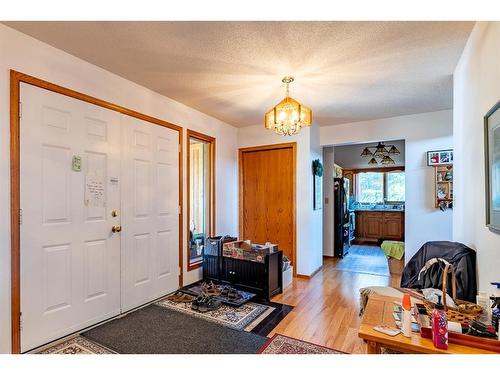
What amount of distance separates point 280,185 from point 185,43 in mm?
2739

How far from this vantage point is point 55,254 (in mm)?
2199

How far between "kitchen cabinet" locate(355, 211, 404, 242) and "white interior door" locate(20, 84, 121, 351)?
6416 mm

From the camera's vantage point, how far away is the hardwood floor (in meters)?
2.32

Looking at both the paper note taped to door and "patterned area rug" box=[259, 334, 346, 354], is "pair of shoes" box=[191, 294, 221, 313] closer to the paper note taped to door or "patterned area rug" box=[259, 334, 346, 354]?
"patterned area rug" box=[259, 334, 346, 354]

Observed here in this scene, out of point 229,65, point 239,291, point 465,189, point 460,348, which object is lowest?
point 239,291

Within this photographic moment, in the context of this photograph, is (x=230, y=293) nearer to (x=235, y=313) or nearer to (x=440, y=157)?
(x=235, y=313)

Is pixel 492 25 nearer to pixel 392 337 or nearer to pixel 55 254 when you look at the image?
pixel 392 337

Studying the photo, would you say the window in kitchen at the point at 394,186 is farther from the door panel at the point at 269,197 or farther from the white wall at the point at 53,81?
the white wall at the point at 53,81

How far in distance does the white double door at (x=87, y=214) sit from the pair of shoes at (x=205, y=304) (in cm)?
55

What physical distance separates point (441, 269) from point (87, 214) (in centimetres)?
299

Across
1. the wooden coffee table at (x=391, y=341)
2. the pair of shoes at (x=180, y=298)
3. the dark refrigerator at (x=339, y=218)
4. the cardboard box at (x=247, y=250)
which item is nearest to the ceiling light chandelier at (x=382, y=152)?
the dark refrigerator at (x=339, y=218)

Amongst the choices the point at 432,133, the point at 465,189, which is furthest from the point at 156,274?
the point at 432,133

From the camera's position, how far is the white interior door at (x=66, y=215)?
81.0 inches

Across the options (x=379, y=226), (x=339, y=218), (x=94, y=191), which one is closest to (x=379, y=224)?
(x=379, y=226)
